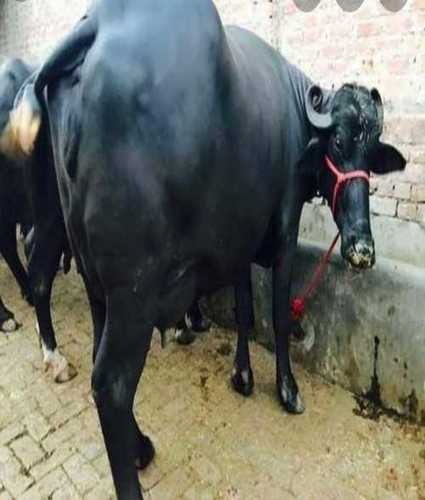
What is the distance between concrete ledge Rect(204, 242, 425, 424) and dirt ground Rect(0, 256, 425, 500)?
0.14 m

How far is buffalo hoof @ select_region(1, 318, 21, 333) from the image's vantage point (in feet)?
13.3

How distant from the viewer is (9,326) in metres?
4.05

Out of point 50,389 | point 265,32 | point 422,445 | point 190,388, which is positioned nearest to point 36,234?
point 50,389

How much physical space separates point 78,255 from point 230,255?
2.02 feet

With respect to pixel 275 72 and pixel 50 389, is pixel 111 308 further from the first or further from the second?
pixel 50 389

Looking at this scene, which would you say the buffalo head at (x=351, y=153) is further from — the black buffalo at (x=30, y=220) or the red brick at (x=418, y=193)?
the black buffalo at (x=30, y=220)

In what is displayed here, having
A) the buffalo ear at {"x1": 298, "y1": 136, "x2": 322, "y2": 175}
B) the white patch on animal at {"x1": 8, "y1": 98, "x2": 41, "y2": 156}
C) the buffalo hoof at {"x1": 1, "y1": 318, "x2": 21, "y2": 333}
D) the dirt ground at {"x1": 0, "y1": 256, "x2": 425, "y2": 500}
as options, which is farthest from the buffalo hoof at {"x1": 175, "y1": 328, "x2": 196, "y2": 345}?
the white patch on animal at {"x1": 8, "y1": 98, "x2": 41, "y2": 156}

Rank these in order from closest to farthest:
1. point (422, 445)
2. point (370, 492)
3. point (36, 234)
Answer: point (370, 492), point (422, 445), point (36, 234)

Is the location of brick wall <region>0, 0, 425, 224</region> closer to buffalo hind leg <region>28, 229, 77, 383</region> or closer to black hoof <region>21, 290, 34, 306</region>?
buffalo hind leg <region>28, 229, 77, 383</region>

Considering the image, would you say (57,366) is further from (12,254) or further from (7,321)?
(12,254)

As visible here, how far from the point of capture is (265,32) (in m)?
3.81

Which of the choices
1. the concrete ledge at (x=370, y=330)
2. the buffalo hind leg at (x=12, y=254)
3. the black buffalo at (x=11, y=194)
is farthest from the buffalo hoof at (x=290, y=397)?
the buffalo hind leg at (x=12, y=254)

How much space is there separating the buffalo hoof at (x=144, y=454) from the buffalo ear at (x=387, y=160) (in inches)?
67.3

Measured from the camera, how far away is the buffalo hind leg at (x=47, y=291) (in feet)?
10.5
